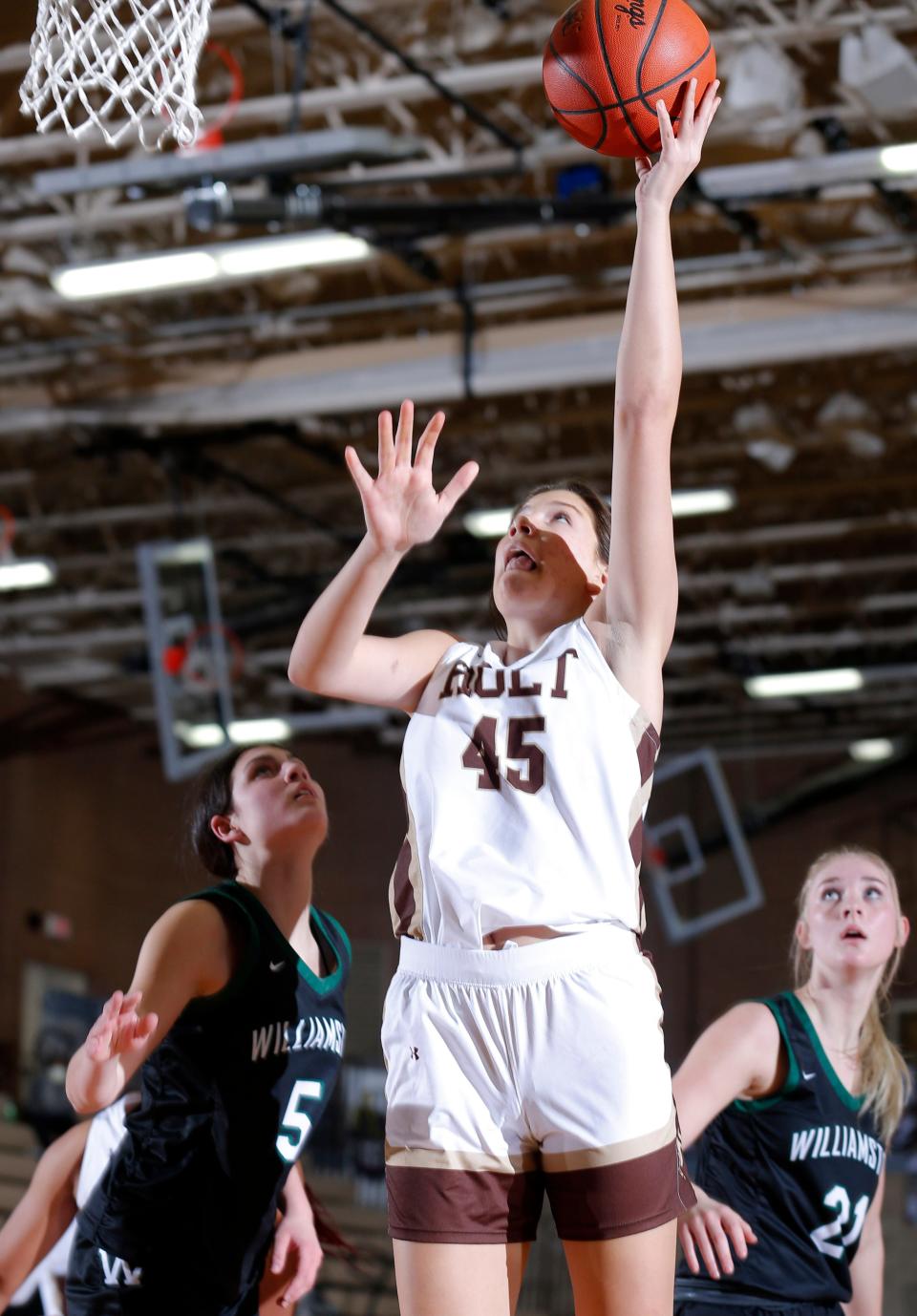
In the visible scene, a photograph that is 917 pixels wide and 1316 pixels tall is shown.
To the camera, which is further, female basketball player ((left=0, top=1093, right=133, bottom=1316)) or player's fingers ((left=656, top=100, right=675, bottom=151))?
female basketball player ((left=0, top=1093, right=133, bottom=1316))

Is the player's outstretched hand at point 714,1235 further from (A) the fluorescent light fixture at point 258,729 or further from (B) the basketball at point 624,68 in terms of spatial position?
(A) the fluorescent light fixture at point 258,729

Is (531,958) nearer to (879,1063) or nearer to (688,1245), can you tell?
(688,1245)

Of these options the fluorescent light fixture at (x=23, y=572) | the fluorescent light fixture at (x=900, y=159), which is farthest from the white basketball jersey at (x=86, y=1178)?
the fluorescent light fixture at (x=23, y=572)

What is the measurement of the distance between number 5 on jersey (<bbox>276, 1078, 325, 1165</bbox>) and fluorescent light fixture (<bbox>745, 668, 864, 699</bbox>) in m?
13.4

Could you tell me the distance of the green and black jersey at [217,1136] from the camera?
3.20 metres

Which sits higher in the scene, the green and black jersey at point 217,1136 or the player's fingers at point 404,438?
the player's fingers at point 404,438

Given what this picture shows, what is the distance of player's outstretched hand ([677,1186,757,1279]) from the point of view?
10.6ft

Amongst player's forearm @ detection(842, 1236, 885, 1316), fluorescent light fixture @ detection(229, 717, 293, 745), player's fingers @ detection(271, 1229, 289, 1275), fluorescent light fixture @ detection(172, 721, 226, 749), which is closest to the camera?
player's fingers @ detection(271, 1229, 289, 1275)

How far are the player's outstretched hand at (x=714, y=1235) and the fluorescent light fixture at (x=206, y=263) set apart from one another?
6.15 m

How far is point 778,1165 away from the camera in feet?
11.8

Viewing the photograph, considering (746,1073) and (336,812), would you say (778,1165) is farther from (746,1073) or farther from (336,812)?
(336,812)

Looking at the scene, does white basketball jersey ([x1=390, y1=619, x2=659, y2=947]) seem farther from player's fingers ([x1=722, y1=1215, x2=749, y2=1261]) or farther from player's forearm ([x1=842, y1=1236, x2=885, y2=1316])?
player's forearm ([x1=842, y1=1236, x2=885, y2=1316])

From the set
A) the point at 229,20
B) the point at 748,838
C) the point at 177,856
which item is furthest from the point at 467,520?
the point at 177,856

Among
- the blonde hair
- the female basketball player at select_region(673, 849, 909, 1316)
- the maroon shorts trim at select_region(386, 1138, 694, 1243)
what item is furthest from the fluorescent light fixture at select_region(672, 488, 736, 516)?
the maroon shorts trim at select_region(386, 1138, 694, 1243)
